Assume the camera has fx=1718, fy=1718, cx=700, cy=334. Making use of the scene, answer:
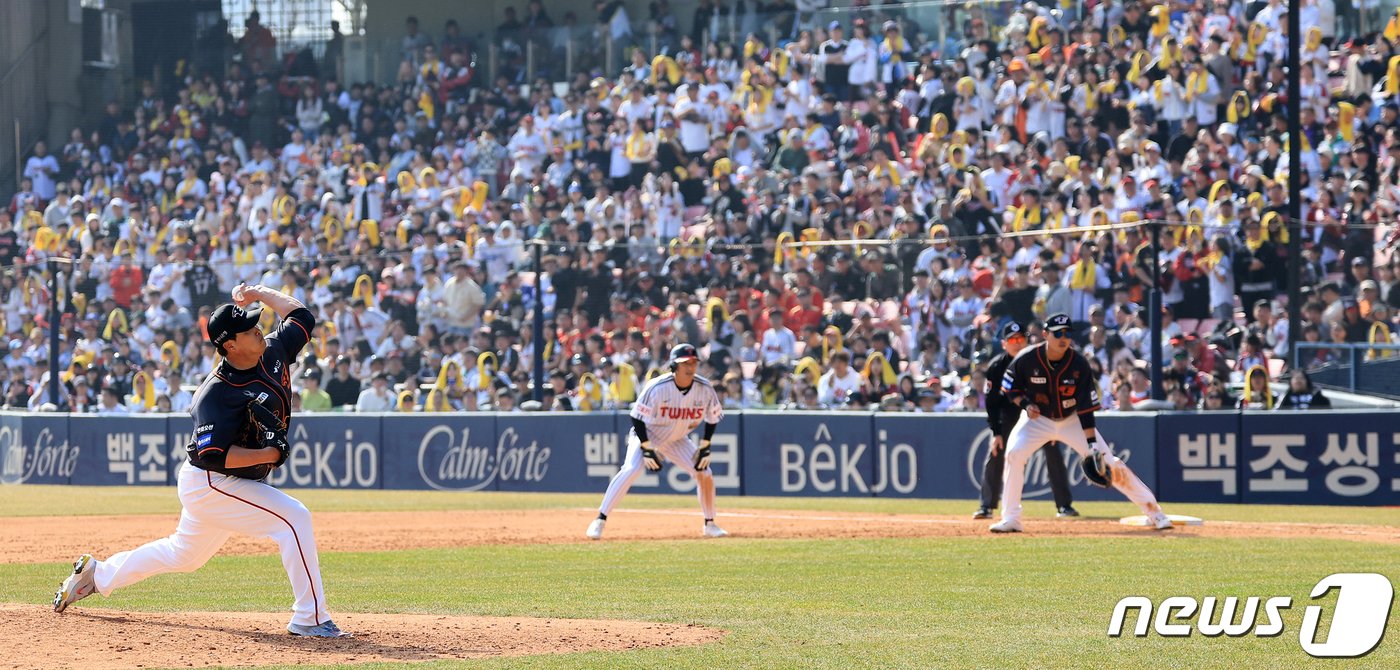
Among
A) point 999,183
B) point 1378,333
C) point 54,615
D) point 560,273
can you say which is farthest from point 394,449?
point 54,615

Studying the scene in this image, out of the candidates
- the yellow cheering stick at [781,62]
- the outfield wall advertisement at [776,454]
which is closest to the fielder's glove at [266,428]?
the outfield wall advertisement at [776,454]

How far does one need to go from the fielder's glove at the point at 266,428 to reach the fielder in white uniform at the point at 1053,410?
24.8 feet

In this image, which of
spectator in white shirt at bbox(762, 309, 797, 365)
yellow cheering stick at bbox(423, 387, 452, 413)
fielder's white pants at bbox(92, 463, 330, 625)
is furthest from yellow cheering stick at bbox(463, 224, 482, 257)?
fielder's white pants at bbox(92, 463, 330, 625)

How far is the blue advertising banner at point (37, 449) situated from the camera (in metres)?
23.9

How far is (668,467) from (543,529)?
16.6 ft

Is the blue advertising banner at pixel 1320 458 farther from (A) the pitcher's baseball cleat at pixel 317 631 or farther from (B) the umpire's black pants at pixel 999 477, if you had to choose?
(A) the pitcher's baseball cleat at pixel 317 631

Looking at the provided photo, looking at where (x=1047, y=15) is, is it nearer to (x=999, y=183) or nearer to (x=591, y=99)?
(x=999, y=183)

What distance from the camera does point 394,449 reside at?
2200 centimetres

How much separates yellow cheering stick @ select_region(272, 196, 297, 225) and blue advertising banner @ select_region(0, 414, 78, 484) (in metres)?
6.63

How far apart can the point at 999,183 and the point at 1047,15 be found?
397cm

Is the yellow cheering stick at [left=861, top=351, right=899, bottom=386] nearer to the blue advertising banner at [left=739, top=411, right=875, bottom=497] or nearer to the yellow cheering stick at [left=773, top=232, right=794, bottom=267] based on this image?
the blue advertising banner at [left=739, top=411, right=875, bottom=497]

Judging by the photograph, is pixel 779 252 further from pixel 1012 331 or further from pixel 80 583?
pixel 80 583

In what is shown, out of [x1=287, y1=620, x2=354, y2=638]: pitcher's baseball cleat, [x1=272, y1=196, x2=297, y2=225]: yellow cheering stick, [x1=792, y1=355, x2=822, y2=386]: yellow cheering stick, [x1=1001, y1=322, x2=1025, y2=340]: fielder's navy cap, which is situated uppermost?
[x1=272, y1=196, x2=297, y2=225]: yellow cheering stick

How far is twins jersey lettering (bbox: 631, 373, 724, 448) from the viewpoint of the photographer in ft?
47.4
